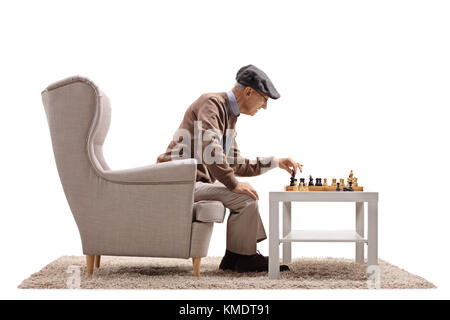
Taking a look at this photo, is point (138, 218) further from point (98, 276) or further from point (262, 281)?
point (262, 281)

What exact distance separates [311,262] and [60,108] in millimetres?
2210

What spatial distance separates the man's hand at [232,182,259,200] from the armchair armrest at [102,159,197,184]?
381 mm

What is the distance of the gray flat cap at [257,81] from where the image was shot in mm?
4449

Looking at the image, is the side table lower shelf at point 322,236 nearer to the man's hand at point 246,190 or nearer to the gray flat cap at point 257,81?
the man's hand at point 246,190

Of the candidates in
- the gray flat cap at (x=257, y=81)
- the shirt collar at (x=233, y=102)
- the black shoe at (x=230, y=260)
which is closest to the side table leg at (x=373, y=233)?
the black shoe at (x=230, y=260)

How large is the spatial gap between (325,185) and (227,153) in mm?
791

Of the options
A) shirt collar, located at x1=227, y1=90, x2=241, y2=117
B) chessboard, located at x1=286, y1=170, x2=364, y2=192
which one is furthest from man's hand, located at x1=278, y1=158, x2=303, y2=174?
shirt collar, located at x1=227, y1=90, x2=241, y2=117

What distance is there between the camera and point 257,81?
14.6 ft

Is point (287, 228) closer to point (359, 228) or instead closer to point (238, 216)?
point (359, 228)

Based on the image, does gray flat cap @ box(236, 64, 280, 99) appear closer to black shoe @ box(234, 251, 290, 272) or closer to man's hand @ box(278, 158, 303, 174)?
man's hand @ box(278, 158, 303, 174)

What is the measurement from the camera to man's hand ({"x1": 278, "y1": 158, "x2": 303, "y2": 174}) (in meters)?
4.74

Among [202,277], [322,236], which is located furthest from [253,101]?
[202,277]

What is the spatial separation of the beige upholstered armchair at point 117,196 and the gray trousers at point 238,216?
0.46ft

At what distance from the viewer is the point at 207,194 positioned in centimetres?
430
